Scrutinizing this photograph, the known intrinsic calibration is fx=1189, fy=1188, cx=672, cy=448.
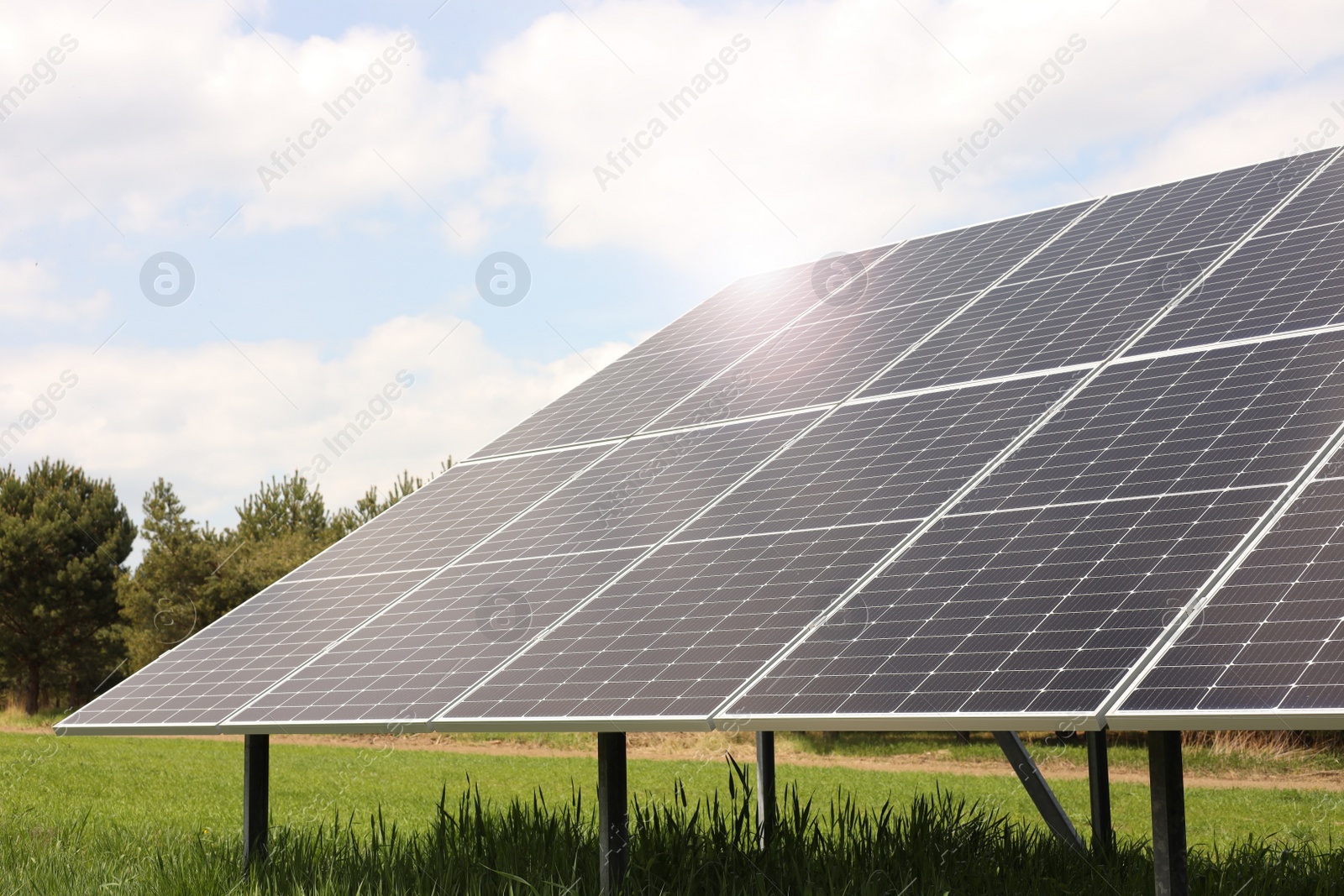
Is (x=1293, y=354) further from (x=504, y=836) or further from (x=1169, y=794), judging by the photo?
(x=504, y=836)

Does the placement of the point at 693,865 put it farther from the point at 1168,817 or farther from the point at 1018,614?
the point at 1168,817

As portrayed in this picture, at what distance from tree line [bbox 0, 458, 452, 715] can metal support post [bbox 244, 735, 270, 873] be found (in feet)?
144

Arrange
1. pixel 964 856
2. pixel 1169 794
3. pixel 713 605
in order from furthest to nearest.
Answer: pixel 964 856, pixel 713 605, pixel 1169 794

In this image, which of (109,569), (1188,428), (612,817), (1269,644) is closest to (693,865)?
(612,817)

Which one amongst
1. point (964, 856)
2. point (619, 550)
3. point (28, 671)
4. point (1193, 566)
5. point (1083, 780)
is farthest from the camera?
point (28, 671)

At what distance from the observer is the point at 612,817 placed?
8.15 metres

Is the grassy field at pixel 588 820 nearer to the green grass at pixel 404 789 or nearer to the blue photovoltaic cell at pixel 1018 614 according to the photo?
the green grass at pixel 404 789

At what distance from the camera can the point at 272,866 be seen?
34.1 ft

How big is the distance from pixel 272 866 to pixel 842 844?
497 cm

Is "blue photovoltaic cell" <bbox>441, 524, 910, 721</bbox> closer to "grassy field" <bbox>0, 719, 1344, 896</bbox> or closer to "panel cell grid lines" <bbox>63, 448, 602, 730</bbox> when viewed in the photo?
"grassy field" <bbox>0, 719, 1344, 896</bbox>

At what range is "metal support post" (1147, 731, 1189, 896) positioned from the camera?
614 cm

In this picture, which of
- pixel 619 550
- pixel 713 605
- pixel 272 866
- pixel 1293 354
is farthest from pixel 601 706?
pixel 1293 354

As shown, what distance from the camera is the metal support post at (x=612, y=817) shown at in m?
8.05

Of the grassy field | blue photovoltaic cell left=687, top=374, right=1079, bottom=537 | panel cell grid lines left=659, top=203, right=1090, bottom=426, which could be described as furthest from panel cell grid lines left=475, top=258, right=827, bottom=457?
the grassy field
